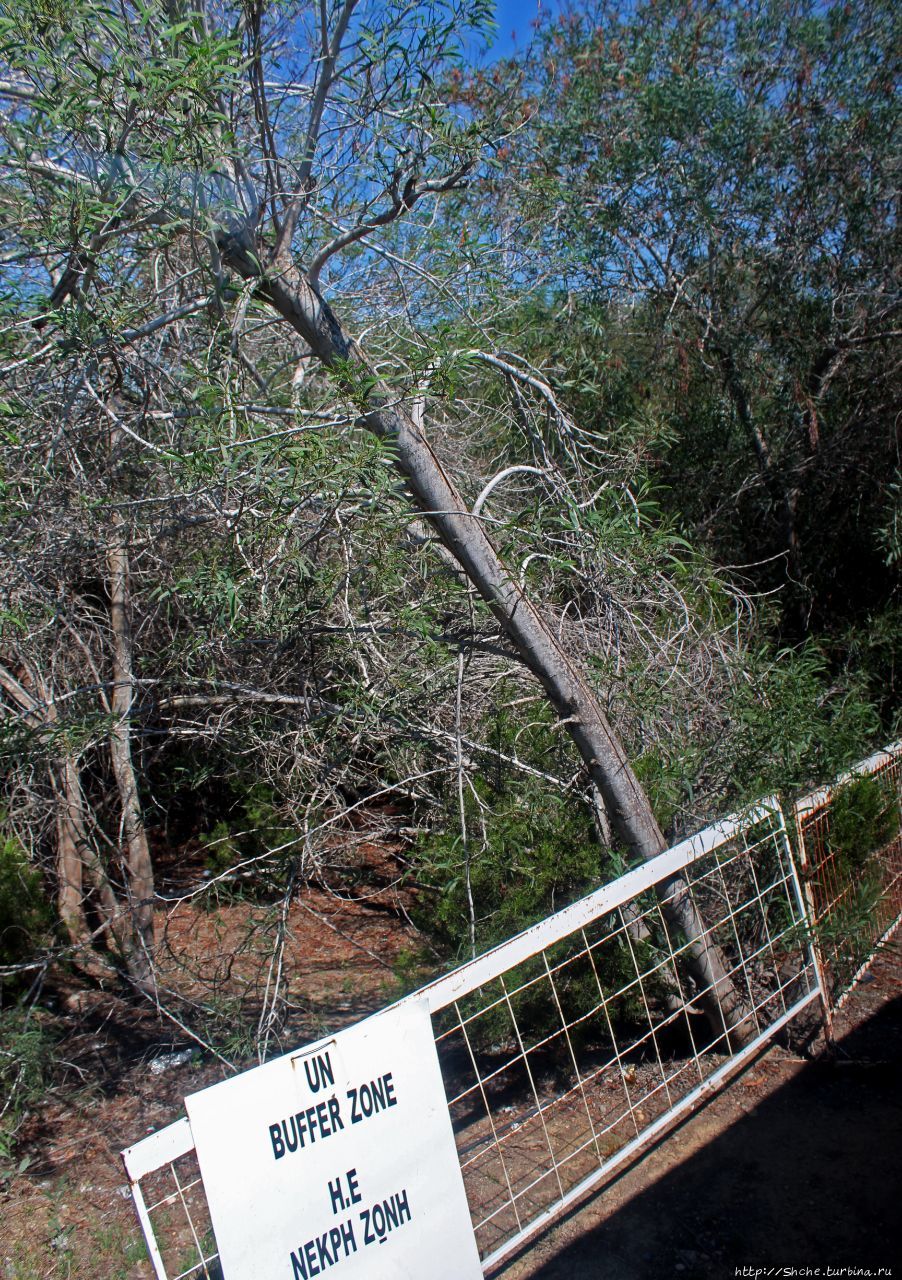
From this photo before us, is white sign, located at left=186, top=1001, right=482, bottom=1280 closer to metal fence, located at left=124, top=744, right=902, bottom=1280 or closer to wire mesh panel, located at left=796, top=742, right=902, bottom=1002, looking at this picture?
metal fence, located at left=124, top=744, right=902, bottom=1280

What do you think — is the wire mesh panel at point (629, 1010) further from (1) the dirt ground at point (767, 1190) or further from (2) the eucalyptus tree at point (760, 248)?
(2) the eucalyptus tree at point (760, 248)

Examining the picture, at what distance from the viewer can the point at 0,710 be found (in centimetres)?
547

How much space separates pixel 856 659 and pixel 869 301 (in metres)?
2.65

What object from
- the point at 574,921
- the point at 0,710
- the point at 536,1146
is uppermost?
the point at 0,710

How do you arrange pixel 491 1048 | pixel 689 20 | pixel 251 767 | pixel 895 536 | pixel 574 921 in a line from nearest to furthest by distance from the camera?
pixel 574 921 → pixel 491 1048 → pixel 251 767 → pixel 895 536 → pixel 689 20

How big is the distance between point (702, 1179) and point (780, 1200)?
29 cm

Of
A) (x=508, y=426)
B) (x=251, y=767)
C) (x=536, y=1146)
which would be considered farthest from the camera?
(x=508, y=426)

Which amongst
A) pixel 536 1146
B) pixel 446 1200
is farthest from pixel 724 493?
pixel 446 1200

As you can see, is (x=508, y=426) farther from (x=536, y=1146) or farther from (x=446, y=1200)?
(x=446, y=1200)

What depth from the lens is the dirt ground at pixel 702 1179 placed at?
3348 mm

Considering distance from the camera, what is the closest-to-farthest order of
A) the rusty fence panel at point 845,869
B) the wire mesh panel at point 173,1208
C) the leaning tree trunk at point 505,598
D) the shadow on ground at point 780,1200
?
1. the wire mesh panel at point 173,1208
2. the shadow on ground at point 780,1200
3. the leaning tree trunk at point 505,598
4. the rusty fence panel at point 845,869

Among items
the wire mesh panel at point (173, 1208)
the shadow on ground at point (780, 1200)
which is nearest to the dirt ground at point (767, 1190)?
the shadow on ground at point (780, 1200)

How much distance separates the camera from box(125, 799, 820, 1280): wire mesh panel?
12.7 feet

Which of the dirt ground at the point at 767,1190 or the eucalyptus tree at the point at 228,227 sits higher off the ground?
the eucalyptus tree at the point at 228,227
